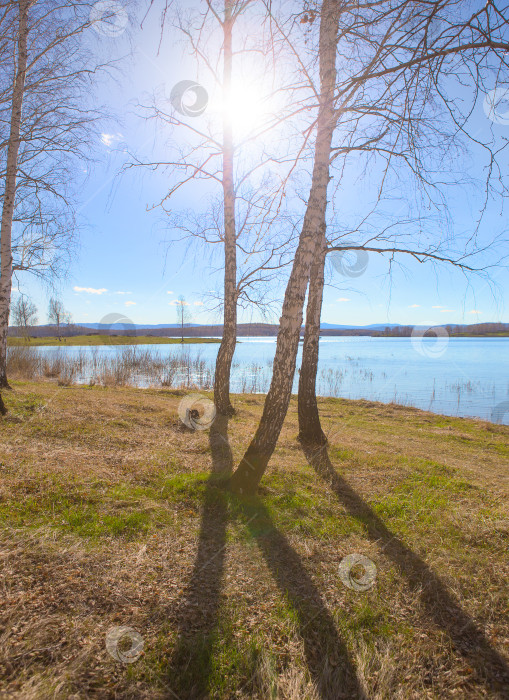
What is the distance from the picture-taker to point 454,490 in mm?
4703

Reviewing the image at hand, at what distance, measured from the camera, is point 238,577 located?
111 inches

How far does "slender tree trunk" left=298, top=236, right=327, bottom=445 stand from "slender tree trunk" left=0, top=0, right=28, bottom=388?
669 centimetres

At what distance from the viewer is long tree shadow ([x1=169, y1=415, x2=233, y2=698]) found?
1.97 m

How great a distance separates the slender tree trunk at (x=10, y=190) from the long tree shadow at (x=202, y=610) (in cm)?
712

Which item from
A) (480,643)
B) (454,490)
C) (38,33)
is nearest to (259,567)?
(480,643)

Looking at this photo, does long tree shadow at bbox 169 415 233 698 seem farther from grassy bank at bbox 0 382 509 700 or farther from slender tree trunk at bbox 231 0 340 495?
slender tree trunk at bbox 231 0 340 495

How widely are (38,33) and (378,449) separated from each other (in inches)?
430

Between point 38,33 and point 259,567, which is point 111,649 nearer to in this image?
point 259,567

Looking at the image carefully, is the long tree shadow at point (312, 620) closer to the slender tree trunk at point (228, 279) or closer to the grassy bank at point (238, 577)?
the grassy bank at point (238, 577)

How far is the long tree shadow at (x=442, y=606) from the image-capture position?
2129 mm

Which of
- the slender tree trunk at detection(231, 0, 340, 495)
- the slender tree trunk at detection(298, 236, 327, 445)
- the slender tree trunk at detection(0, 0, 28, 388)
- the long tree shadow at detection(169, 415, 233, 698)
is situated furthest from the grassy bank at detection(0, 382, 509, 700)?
the slender tree trunk at detection(0, 0, 28, 388)

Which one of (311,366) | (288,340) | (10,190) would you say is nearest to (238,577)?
(288,340)

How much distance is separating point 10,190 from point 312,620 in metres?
9.79

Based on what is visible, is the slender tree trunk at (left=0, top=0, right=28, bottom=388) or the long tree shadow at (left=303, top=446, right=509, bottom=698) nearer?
the long tree shadow at (left=303, top=446, right=509, bottom=698)
